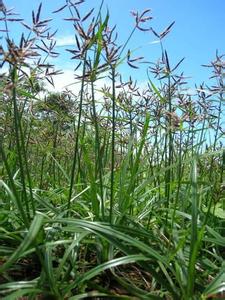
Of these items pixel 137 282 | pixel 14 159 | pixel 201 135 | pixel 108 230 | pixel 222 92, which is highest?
pixel 222 92

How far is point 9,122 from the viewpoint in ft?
10.4

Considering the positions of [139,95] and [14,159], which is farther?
[14,159]

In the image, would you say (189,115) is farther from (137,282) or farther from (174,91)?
(137,282)

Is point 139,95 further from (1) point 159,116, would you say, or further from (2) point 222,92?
(2) point 222,92

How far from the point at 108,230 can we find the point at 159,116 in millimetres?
1140

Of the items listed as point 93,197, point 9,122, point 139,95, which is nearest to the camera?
point 93,197

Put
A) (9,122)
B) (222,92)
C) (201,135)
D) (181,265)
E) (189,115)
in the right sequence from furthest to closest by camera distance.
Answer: (9,122)
(201,135)
(222,92)
(189,115)
(181,265)

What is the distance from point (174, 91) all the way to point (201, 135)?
32cm

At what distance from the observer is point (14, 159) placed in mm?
3186

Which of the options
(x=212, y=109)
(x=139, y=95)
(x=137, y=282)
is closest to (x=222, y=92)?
(x=212, y=109)

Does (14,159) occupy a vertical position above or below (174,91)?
below

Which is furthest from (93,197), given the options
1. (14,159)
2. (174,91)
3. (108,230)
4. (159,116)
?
(14,159)

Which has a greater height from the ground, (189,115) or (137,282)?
(189,115)

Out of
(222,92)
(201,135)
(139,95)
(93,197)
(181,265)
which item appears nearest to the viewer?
(181,265)
